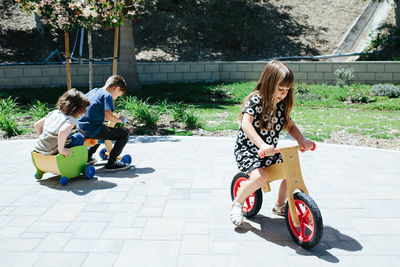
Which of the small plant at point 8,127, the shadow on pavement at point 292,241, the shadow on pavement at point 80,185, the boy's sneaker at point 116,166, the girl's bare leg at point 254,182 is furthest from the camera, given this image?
the small plant at point 8,127

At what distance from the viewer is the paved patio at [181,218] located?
121 inches

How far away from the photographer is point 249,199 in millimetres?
3887

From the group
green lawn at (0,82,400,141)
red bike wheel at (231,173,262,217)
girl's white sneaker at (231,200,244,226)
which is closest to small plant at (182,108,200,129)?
green lawn at (0,82,400,141)

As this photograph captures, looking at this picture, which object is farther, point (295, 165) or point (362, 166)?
point (362, 166)

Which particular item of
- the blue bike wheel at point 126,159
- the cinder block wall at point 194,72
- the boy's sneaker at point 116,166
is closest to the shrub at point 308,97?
the cinder block wall at point 194,72

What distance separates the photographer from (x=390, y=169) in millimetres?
5508

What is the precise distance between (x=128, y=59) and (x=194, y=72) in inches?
113

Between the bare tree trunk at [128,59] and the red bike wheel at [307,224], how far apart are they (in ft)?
31.7

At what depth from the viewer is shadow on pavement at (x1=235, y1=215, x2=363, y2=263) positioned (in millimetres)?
3150

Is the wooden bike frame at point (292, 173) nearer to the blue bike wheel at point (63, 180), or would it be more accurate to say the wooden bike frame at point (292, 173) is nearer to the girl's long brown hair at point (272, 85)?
the girl's long brown hair at point (272, 85)

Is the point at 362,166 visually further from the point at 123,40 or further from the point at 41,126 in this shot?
the point at 123,40

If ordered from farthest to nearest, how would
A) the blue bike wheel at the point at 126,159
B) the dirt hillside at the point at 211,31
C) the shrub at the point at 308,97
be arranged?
the dirt hillside at the point at 211,31
the shrub at the point at 308,97
the blue bike wheel at the point at 126,159

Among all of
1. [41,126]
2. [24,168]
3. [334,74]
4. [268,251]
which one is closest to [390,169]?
[268,251]

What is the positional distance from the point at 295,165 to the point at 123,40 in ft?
32.7
